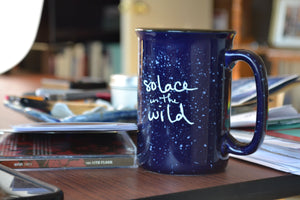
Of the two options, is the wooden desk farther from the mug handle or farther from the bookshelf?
the bookshelf

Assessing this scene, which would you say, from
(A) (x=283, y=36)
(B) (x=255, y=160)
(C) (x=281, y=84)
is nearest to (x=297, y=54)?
(A) (x=283, y=36)

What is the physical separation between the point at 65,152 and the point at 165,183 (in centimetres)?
13

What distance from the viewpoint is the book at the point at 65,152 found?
0.47m

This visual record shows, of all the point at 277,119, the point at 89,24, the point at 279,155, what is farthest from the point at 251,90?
the point at 89,24

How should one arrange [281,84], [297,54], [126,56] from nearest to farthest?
[281,84], [297,54], [126,56]

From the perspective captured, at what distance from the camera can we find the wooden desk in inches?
15.7

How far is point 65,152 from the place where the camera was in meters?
0.49

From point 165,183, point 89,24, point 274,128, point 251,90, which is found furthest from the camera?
point 89,24

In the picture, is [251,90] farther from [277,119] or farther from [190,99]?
[190,99]

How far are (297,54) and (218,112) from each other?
3.15 meters

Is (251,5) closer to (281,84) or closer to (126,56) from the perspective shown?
(126,56)

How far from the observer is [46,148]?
506mm

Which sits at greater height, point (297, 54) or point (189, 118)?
point (189, 118)

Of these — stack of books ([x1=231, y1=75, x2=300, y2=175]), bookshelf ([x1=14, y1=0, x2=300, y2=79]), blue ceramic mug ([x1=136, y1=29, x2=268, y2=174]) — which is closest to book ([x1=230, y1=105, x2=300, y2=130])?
stack of books ([x1=231, y1=75, x2=300, y2=175])
